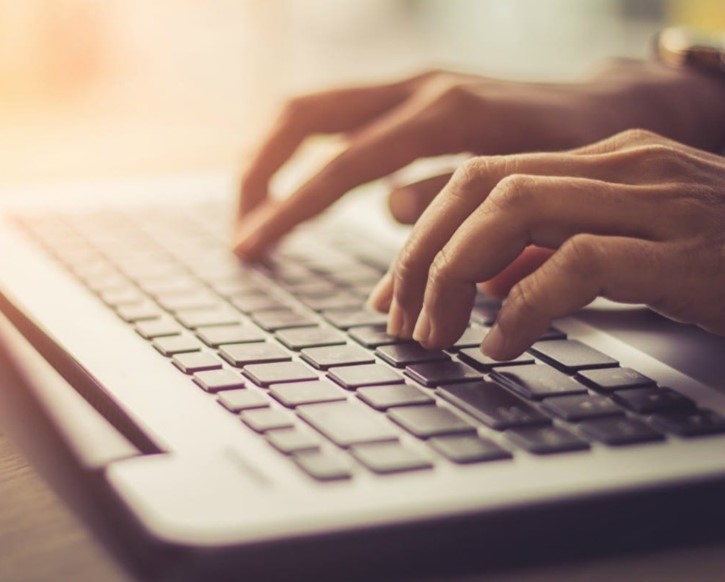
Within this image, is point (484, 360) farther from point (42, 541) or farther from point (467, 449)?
point (42, 541)

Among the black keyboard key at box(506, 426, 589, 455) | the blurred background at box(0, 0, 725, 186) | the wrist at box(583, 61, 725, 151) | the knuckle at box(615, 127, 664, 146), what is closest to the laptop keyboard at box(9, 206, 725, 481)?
the black keyboard key at box(506, 426, 589, 455)

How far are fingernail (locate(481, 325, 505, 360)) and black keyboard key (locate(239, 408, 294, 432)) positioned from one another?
0.12m

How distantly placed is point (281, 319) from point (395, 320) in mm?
81

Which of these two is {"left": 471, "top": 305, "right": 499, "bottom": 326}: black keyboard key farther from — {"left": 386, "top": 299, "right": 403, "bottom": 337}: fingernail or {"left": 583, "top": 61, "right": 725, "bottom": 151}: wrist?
{"left": 583, "top": 61, "right": 725, "bottom": 151}: wrist

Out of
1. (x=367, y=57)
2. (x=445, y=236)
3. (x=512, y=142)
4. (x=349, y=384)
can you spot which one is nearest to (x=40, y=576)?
(x=349, y=384)

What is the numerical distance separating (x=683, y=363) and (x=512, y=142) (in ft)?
1.13

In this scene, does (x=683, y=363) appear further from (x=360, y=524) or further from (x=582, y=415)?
(x=360, y=524)

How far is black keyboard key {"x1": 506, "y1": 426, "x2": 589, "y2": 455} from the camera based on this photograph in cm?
44

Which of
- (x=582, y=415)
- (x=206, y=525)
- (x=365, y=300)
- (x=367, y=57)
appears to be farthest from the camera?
(x=367, y=57)

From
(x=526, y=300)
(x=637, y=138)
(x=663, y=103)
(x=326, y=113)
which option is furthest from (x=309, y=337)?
(x=663, y=103)

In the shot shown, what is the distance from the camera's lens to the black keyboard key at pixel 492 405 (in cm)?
46

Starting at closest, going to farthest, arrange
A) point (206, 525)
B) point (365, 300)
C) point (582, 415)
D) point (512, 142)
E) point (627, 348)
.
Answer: point (206, 525)
point (582, 415)
point (627, 348)
point (365, 300)
point (512, 142)

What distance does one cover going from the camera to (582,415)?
47 centimetres

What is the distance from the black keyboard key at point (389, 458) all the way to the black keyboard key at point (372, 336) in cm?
16
